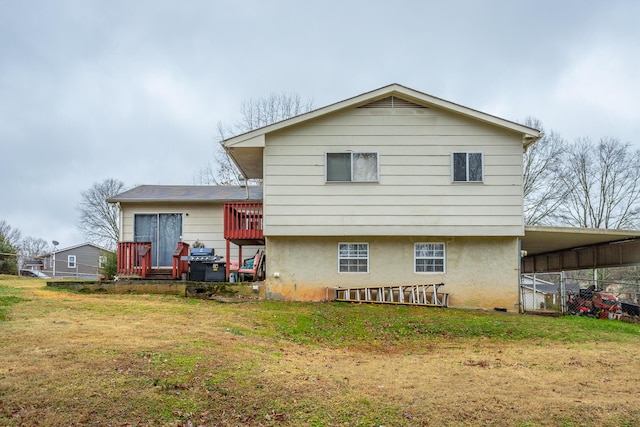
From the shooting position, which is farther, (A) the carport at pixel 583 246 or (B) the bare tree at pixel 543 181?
(B) the bare tree at pixel 543 181

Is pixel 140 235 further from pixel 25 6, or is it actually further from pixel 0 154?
pixel 0 154

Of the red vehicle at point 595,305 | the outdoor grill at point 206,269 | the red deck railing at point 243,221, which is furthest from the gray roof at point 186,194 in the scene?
the red vehicle at point 595,305

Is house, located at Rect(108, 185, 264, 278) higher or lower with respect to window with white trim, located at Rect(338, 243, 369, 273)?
higher

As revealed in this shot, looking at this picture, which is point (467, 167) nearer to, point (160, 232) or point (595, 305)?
point (595, 305)

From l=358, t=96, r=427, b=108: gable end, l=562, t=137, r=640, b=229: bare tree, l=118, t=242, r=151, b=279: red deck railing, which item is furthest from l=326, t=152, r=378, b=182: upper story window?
l=562, t=137, r=640, b=229: bare tree

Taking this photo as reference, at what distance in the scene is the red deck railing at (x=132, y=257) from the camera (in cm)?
1606

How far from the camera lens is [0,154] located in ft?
85.9

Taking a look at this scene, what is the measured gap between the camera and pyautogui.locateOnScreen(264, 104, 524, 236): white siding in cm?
1469

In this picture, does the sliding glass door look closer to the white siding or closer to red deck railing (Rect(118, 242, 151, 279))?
red deck railing (Rect(118, 242, 151, 279))

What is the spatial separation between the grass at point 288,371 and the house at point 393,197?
3470 millimetres

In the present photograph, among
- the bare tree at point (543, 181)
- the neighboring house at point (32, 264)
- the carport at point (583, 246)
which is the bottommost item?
the neighboring house at point (32, 264)

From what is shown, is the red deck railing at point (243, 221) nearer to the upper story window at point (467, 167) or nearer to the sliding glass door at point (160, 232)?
the sliding glass door at point (160, 232)

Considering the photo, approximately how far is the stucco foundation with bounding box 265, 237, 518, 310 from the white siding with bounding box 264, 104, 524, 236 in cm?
53

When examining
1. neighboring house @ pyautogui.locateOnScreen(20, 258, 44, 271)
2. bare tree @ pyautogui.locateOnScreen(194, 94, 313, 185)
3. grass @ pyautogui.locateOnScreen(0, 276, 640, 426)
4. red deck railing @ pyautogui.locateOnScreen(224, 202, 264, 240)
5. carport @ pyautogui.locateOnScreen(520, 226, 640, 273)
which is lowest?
neighboring house @ pyautogui.locateOnScreen(20, 258, 44, 271)
